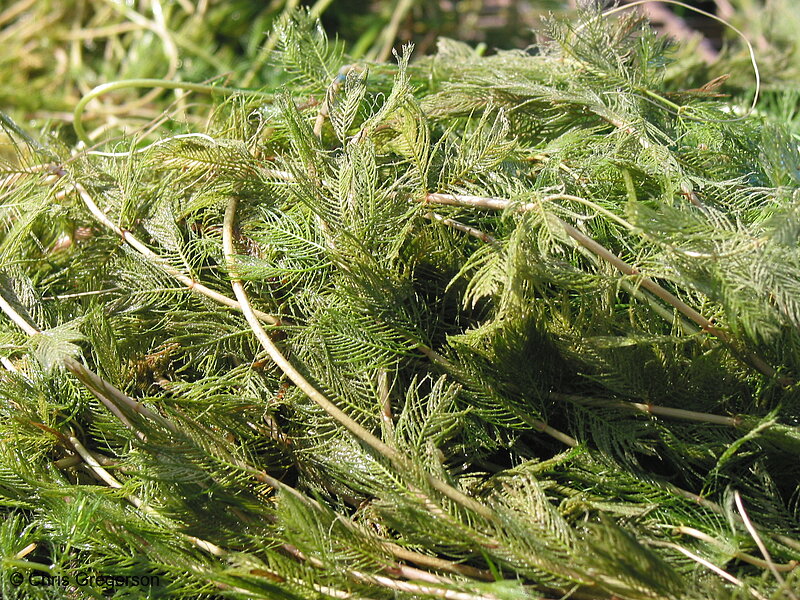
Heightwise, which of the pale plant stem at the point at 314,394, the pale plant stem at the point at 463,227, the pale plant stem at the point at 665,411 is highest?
the pale plant stem at the point at 463,227

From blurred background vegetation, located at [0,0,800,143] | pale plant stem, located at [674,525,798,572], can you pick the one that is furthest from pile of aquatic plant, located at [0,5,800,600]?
blurred background vegetation, located at [0,0,800,143]

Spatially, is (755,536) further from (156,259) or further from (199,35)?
(199,35)

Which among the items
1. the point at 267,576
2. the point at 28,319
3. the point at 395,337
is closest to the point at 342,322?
the point at 395,337

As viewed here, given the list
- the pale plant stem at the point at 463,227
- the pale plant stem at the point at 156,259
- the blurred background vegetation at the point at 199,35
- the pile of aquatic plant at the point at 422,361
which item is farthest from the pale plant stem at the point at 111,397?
the blurred background vegetation at the point at 199,35

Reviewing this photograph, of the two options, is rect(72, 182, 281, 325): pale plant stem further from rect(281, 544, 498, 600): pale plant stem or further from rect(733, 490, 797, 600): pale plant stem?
rect(733, 490, 797, 600): pale plant stem

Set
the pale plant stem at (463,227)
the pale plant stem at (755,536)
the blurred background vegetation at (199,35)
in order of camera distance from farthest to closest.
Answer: the blurred background vegetation at (199,35), the pale plant stem at (463,227), the pale plant stem at (755,536)

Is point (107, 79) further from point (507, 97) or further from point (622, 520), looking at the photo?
point (622, 520)

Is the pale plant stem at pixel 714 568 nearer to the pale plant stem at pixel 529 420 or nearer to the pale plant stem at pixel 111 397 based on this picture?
the pale plant stem at pixel 529 420
